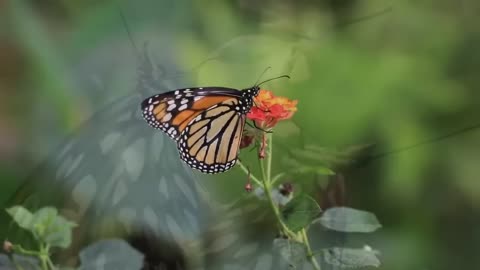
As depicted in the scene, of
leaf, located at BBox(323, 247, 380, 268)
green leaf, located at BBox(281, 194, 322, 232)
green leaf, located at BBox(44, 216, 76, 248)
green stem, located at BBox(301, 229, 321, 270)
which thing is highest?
green leaf, located at BBox(44, 216, 76, 248)

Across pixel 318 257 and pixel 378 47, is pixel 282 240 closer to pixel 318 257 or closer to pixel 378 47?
pixel 318 257

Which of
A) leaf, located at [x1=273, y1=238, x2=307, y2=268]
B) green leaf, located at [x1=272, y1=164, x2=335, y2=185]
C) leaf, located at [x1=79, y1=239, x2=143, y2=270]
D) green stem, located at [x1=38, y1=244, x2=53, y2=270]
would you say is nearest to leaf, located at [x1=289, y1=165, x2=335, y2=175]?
green leaf, located at [x1=272, y1=164, x2=335, y2=185]

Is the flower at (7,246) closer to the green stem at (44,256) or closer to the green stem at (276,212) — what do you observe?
the green stem at (44,256)

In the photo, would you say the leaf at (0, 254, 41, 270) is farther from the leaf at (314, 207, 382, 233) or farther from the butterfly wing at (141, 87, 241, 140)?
the leaf at (314, 207, 382, 233)

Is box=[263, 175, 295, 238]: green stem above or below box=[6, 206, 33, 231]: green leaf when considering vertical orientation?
below

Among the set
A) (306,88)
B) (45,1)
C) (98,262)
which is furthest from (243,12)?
(98,262)

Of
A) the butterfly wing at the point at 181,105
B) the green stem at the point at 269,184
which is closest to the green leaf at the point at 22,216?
the butterfly wing at the point at 181,105
